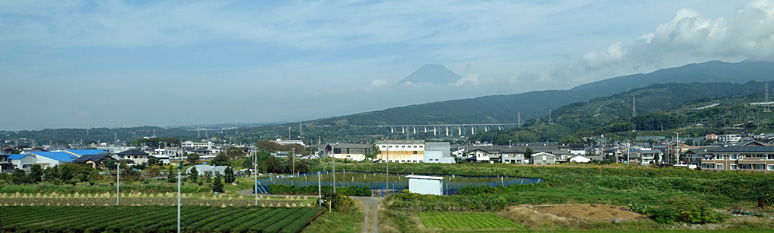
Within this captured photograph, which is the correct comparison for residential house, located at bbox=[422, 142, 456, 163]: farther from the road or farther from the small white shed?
the road

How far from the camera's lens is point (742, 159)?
129ft

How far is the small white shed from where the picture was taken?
29.0 m

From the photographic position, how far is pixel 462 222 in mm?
20938

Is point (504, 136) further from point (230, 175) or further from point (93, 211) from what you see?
point (93, 211)

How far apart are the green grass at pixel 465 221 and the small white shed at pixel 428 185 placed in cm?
551

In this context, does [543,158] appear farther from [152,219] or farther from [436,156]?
[152,219]

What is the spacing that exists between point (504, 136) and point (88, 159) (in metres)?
72.5

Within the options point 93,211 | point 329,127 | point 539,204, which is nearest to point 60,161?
point 93,211

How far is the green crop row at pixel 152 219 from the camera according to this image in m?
16.7

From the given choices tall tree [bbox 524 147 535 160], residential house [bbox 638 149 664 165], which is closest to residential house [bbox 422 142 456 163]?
tall tree [bbox 524 147 535 160]

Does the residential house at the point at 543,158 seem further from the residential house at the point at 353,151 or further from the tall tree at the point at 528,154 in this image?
the residential house at the point at 353,151

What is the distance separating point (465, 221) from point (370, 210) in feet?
15.3

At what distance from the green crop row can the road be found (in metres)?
1.79

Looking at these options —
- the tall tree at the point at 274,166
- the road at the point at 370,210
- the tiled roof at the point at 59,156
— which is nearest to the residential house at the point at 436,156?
the tall tree at the point at 274,166
